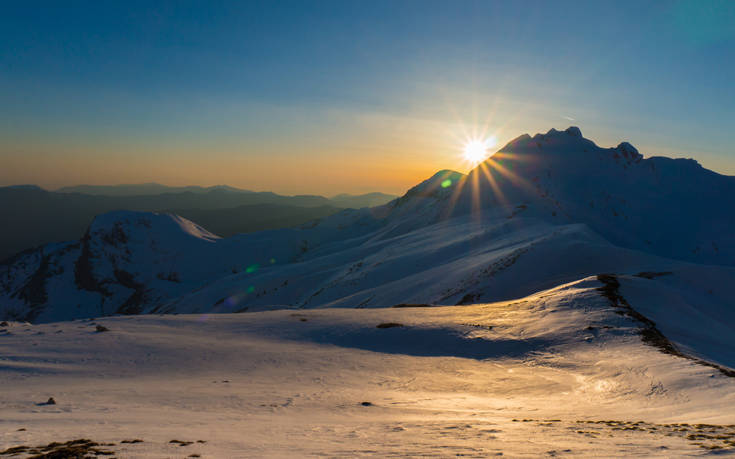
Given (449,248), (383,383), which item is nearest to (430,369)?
(383,383)

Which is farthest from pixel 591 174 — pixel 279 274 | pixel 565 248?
pixel 279 274

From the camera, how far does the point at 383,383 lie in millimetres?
17688

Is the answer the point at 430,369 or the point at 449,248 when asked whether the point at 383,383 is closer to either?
the point at 430,369

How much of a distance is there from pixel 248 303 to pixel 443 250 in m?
40.9

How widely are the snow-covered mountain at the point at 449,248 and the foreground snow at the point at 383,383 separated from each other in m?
20.7

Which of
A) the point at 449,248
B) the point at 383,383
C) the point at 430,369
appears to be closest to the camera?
the point at 383,383

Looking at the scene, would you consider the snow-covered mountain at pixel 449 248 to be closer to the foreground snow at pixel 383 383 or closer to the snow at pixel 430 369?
the snow at pixel 430 369

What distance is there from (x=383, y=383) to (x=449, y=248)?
60619 mm

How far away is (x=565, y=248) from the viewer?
181 ft

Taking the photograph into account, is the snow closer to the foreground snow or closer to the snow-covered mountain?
the foreground snow

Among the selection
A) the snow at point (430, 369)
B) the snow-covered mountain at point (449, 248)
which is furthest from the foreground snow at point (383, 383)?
the snow-covered mountain at point (449, 248)

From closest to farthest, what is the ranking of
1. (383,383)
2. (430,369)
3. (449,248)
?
(383,383), (430,369), (449,248)

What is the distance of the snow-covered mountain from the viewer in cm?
5350

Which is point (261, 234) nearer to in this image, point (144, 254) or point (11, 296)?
point (144, 254)
